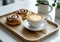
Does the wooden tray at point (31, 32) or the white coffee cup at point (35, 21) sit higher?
the white coffee cup at point (35, 21)

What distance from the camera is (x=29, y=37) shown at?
90 centimetres

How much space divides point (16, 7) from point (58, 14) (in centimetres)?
39

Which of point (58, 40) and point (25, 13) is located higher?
point (25, 13)

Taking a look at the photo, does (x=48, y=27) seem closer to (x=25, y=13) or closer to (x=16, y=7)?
(x=25, y=13)

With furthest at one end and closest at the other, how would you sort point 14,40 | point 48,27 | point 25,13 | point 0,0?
1. point 0,0
2. point 25,13
3. point 48,27
4. point 14,40

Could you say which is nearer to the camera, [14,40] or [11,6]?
[14,40]

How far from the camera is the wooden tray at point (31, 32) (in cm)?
88

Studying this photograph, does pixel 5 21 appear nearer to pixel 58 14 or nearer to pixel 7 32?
pixel 7 32

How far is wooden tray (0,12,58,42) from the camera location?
88 cm

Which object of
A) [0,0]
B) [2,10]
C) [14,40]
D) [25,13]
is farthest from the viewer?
[0,0]

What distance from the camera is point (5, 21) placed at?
1.06 meters

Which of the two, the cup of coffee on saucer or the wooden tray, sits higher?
the cup of coffee on saucer

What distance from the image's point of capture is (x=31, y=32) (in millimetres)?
944

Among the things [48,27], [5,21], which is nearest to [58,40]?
[48,27]
